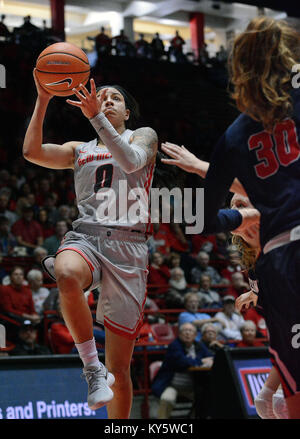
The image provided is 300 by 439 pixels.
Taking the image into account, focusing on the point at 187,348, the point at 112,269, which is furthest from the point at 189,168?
the point at 187,348

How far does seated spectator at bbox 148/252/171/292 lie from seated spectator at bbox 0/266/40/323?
250cm

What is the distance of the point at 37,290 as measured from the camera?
8.34 meters

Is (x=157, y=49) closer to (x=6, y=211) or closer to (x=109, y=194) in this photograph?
(x=6, y=211)

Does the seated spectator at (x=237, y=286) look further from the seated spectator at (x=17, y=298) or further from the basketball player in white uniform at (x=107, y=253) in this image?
the basketball player in white uniform at (x=107, y=253)

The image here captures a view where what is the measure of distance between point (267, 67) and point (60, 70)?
5.36 feet

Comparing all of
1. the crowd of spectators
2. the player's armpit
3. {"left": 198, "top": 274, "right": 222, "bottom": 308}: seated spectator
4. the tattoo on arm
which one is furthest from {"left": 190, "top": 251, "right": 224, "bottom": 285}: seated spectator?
the tattoo on arm

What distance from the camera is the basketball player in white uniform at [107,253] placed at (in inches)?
138

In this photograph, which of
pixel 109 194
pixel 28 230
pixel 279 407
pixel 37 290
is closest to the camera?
pixel 279 407

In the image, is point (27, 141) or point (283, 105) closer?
point (283, 105)

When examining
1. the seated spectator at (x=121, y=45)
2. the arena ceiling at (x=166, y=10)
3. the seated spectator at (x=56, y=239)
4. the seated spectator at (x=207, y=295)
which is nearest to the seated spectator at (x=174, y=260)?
the seated spectator at (x=207, y=295)

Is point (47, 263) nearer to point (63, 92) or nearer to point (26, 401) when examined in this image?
point (63, 92)

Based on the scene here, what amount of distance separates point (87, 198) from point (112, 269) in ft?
1.52

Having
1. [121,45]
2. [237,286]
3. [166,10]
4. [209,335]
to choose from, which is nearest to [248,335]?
[209,335]
